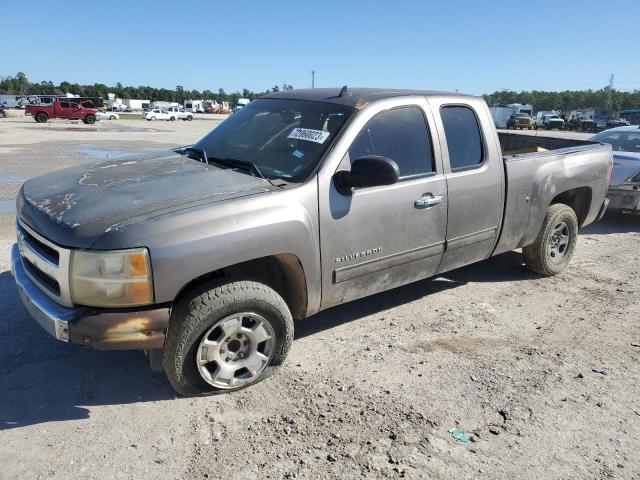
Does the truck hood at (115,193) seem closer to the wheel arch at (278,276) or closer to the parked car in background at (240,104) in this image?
the wheel arch at (278,276)

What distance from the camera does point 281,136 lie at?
3.83m

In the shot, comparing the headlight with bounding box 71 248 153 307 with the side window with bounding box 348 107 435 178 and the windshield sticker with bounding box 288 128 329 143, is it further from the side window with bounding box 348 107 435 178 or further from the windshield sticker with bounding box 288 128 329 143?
the side window with bounding box 348 107 435 178

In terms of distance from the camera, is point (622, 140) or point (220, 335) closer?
point (220, 335)

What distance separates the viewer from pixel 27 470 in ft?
8.25

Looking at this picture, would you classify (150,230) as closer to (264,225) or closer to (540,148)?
(264,225)

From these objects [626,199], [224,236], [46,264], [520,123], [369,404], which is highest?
[520,123]

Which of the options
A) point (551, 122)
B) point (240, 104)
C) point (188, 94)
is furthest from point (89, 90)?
point (551, 122)

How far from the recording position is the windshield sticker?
11.8 ft

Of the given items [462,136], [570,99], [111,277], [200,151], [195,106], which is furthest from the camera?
[570,99]

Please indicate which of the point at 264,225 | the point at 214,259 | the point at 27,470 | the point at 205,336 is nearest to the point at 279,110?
the point at 264,225

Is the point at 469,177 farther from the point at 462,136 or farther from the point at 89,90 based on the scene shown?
the point at 89,90

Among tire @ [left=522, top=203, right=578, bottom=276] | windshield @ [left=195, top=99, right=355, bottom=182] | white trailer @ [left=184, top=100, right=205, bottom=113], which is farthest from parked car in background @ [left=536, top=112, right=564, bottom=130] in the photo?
windshield @ [left=195, top=99, right=355, bottom=182]

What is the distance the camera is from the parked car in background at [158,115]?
56.1 meters

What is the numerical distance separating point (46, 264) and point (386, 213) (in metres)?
2.16
